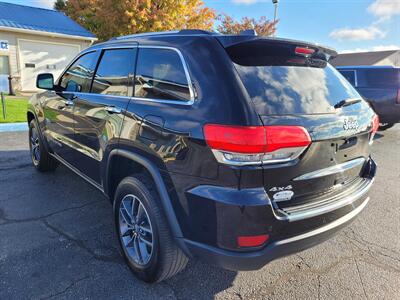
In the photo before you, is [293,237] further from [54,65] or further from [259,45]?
[54,65]

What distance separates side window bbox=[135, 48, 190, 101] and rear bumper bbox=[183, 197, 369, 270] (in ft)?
3.33

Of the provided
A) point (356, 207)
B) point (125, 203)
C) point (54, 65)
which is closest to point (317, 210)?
point (356, 207)

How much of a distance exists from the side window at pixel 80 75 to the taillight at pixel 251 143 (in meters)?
2.12

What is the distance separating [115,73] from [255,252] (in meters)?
2.11

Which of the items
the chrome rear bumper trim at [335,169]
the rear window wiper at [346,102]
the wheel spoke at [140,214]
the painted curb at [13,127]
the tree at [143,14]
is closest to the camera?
the chrome rear bumper trim at [335,169]

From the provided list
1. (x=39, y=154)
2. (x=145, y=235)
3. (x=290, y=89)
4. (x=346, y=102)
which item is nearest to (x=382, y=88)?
(x=346, y=102)

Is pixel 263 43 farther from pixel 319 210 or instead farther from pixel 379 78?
pixel 379 78

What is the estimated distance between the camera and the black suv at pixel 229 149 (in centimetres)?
200

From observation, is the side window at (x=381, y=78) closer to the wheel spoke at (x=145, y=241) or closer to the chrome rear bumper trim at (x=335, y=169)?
the chrome rear bumper trim at (x=335, y=169)

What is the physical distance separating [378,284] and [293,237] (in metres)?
1.12

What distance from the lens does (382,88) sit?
912cm

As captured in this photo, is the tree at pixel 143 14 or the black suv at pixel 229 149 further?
the tree at pixel 143 14

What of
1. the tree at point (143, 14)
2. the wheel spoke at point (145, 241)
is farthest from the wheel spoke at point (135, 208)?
the tree at point (143, 14)

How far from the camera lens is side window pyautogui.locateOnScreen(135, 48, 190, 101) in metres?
2.38
